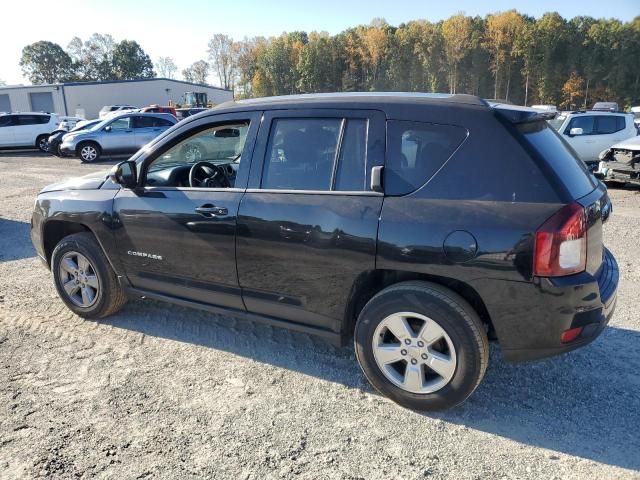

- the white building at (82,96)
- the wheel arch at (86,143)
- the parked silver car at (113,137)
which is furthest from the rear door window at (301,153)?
the white building at (82,96)

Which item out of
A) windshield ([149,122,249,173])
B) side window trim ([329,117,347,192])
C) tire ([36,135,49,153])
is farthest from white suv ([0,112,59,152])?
side window trim ([329,117,347,192])

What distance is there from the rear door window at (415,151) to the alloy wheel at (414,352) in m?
0.76

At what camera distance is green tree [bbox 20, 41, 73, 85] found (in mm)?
108062

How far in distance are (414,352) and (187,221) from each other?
5.91 feet

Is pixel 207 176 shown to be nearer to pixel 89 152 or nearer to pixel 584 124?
pixel 584 124

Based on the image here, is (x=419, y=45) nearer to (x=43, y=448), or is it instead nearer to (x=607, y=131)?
(x=607, y=131)

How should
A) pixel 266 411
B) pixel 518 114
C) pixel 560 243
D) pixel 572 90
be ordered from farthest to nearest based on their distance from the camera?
pixel 572 90 < pixel 266 411 < pixel 518 114 < pixel 560 243

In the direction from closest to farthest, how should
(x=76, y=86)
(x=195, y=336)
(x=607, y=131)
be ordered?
(x=195, y=336) < (x=607, y=131) < (x=76, y=86)

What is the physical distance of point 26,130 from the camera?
22172mm

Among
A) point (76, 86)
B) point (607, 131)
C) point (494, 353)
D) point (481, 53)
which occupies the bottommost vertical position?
point (494, 353)

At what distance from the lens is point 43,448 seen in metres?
2.63

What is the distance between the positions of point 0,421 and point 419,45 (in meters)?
93.0

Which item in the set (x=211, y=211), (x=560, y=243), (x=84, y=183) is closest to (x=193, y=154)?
(x=84, y=183)

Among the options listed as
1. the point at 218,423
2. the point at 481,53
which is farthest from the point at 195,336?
the point at 481,53
